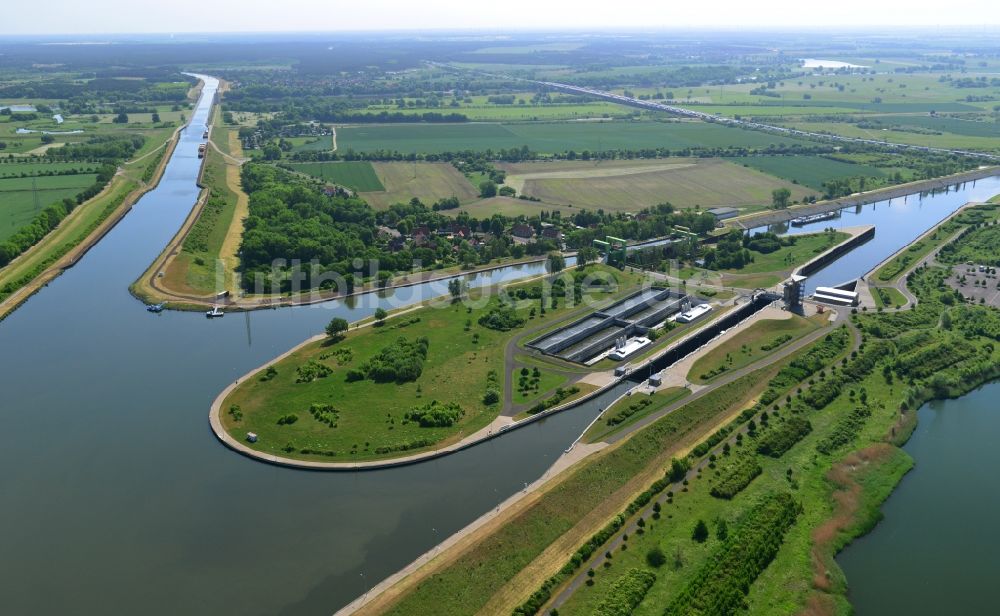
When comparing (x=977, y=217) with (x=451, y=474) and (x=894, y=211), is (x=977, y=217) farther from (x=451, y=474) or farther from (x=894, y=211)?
(x=451, y=474)

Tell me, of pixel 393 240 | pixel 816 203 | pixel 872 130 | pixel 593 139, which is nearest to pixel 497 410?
pixel 393 240

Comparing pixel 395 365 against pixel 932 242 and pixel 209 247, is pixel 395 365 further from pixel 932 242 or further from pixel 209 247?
pixel 932 242

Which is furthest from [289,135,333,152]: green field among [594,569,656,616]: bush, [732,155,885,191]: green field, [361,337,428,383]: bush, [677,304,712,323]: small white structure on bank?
[594,569,656,616]: bush

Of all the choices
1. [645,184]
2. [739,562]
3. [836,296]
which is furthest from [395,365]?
[645,184]

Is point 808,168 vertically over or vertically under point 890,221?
over

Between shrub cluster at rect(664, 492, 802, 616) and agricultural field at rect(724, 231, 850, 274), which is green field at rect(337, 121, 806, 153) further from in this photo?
shrub cluster at rect(664, 492, 802, 616)
